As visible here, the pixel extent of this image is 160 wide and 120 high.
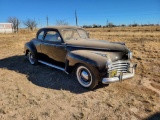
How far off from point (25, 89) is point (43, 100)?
938 mm

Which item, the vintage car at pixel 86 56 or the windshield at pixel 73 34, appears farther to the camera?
the windshield at pixel 73 34

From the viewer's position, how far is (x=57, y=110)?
12.5ft

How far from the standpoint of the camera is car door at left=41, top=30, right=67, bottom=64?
19.1ft

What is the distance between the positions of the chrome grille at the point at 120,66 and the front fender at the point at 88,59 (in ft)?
0.83

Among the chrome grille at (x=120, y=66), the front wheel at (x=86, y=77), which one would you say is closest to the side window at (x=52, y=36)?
the front wheel at (x=86, y=77)

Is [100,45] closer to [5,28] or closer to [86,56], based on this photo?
[86,56]

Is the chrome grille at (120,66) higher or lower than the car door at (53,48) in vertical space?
lower

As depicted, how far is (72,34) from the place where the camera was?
612 cm

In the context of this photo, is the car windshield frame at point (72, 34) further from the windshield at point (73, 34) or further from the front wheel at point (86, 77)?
the front wheel at point (86, 77)

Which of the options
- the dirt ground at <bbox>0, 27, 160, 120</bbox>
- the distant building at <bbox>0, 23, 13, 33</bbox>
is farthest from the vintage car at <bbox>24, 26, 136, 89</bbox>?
the distant building at <bbox>0, 23, 13, 33</bbox>

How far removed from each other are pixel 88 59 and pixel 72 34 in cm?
180

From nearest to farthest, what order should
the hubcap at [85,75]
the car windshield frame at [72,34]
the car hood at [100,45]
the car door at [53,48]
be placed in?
the hubcap at [85,75] < the car hood at [100,45] < the car door at [53,48] < the car windshield frame at [72,34]

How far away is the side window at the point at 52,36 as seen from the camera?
6034 millimetres

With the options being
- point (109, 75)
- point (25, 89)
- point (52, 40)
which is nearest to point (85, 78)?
point (109, 75)
